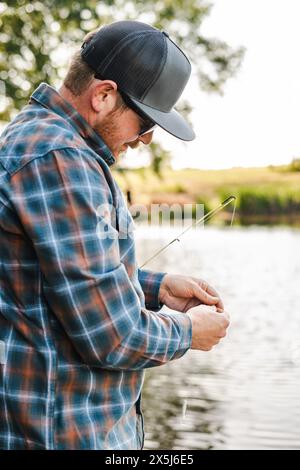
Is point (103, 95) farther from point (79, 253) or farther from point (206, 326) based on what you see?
point (206, 326)

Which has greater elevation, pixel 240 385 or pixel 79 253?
pixel 79 253

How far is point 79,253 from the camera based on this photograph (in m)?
1.83

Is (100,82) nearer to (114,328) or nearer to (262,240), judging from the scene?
(114,328)

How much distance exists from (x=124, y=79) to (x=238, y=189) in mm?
40461

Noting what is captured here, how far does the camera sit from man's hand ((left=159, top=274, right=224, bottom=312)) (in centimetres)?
233

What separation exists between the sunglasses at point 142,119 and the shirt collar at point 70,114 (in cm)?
9

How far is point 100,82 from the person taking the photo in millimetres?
2025

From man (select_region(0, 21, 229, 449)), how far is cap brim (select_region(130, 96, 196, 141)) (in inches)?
0.5

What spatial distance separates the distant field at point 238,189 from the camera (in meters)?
41.5

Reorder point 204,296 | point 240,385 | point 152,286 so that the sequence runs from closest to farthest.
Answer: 1. point 204,296
2. point 152,286
3. point 240,385

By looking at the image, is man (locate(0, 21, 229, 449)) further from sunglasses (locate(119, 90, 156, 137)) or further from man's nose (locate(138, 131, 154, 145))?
man's nose (locate(138, 131, 154, 145))

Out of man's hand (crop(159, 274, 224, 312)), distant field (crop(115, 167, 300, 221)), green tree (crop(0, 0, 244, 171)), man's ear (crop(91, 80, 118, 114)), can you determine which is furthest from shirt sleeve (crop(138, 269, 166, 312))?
distant field (crop(115, 167, 300, 221))

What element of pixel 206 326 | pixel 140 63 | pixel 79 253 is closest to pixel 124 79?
pixel 140 63
